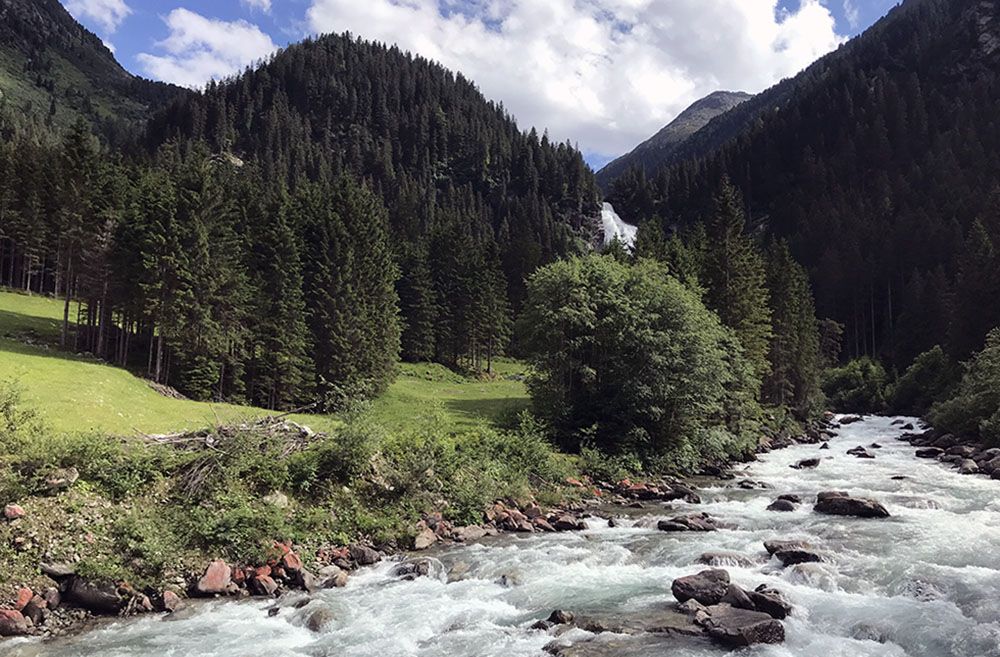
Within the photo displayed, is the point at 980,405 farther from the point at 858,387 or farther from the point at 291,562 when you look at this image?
the point at 291,562

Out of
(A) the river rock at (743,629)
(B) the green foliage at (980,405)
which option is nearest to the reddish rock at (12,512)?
(A) the river rock at (743,629)

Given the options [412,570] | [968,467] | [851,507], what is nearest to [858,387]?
[968,467]

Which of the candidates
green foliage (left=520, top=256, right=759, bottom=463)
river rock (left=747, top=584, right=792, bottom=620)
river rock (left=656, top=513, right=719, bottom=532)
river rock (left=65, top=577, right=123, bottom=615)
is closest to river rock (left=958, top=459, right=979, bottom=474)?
green foliage (left=520, top=256, right=759, bottom=463)

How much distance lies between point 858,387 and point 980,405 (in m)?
37.8

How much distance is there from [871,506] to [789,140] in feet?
596

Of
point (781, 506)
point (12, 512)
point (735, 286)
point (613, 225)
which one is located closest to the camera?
point (12, 512)

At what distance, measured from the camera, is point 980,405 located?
40438mm

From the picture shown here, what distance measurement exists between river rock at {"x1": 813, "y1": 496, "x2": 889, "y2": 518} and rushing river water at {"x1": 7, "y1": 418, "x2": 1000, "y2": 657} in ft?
1.87

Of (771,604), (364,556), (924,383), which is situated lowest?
(364,556)

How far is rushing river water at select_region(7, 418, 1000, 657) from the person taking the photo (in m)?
12.3

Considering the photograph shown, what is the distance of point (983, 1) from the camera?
170 metres

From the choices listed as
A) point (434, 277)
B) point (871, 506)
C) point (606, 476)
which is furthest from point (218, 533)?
point (434, 277)

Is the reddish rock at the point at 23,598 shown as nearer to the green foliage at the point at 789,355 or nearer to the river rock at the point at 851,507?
the river rock at the point at 851,507

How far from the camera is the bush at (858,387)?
2840 inches
